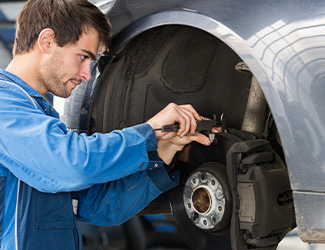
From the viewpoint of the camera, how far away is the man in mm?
1081

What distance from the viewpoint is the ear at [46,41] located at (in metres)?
1.23

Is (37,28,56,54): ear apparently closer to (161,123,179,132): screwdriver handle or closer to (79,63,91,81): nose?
(79,63,91,81): nose

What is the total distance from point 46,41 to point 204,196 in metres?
0.62

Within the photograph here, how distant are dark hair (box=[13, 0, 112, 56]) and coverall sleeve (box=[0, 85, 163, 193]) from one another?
0.18 metres

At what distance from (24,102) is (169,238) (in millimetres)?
1828

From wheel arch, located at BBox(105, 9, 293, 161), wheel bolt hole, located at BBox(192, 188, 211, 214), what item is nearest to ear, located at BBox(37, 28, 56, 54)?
wheel arch, located at BBox(105, 9, 293, 161)

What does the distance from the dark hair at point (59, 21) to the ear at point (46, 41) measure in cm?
1

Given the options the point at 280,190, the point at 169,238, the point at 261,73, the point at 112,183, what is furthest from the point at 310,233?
the point at 169,238

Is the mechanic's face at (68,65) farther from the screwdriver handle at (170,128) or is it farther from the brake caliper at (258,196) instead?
the brake caliper at (258,196)

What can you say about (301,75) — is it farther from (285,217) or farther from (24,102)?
(24,102)

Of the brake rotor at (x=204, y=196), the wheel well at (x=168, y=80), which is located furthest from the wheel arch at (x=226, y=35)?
the brake rotor at (x=204, y=196)

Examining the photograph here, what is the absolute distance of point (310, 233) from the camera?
3.11 ft

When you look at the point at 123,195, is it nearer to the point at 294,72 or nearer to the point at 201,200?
the point at 201,200

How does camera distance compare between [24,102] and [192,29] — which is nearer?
[24,102]
